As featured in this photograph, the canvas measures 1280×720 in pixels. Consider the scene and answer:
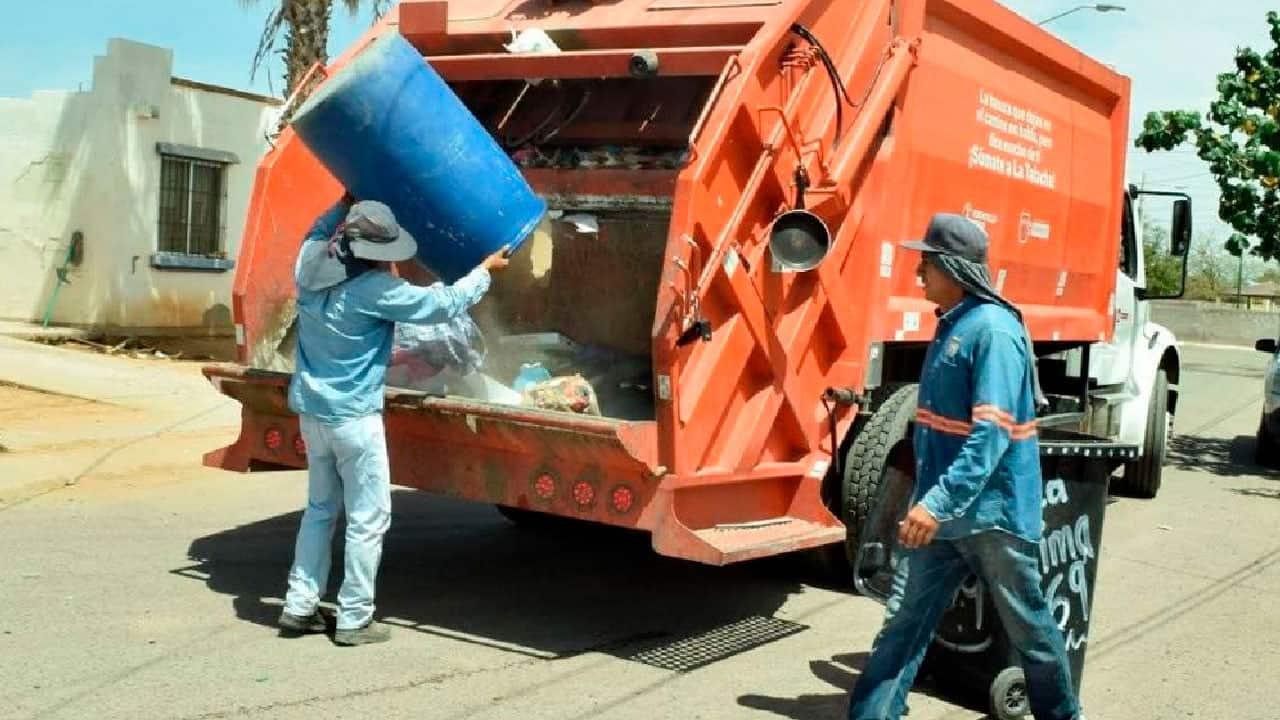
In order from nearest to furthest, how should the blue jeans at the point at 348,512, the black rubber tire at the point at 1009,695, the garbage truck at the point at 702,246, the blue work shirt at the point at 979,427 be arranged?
the blue work shirt at the point at 979,427 → the black rubber tire at the point at 1009,695 → the garbage truck at the point at 702,246 → the blue jeans at the point at 348,512

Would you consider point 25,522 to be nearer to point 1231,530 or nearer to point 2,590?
point 2,590

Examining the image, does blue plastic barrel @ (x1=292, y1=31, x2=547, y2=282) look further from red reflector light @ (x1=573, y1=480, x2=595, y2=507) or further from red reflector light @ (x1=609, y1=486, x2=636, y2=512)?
red reflector light @ (x1=609, y1=486, x2=636, y2=512)

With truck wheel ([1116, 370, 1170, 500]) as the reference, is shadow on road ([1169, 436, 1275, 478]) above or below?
below

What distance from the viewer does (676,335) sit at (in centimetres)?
504

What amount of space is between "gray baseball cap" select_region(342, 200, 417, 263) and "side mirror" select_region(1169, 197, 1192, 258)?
6.54 meters

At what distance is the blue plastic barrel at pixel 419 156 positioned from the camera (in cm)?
526

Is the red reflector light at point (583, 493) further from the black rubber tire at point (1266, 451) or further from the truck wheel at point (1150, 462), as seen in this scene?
the black rubber tire at point (1266, 451)

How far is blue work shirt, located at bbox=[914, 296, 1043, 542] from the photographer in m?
4.05

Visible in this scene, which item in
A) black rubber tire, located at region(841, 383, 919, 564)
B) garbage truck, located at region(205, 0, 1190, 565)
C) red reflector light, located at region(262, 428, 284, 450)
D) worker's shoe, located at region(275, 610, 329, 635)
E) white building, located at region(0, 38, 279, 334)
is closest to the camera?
garbage truck, located at region(205, 0, 1190, 565)

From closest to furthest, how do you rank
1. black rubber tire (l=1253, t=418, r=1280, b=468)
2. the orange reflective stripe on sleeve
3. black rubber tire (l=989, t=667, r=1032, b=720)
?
the orange reflective stripe on sleeve → black rubber tire (l=989, t=667, r=1032, b=720) → black rubber tire (l=1253, t=418, r=1280, b=468)

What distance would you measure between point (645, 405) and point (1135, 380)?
527 cm

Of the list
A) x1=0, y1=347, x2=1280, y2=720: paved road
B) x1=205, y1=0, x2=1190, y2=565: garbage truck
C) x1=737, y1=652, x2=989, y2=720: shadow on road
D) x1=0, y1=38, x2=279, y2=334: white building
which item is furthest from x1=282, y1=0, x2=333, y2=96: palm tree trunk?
x1=737, y1=652, x2=989, y2=720: shadow on road

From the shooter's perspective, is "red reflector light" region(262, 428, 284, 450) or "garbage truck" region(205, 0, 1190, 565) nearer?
"garbage truck" region(205, 0, 1190, 565)

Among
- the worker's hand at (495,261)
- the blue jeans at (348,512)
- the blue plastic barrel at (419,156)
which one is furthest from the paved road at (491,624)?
the blue plastic barrel at (419,156)
